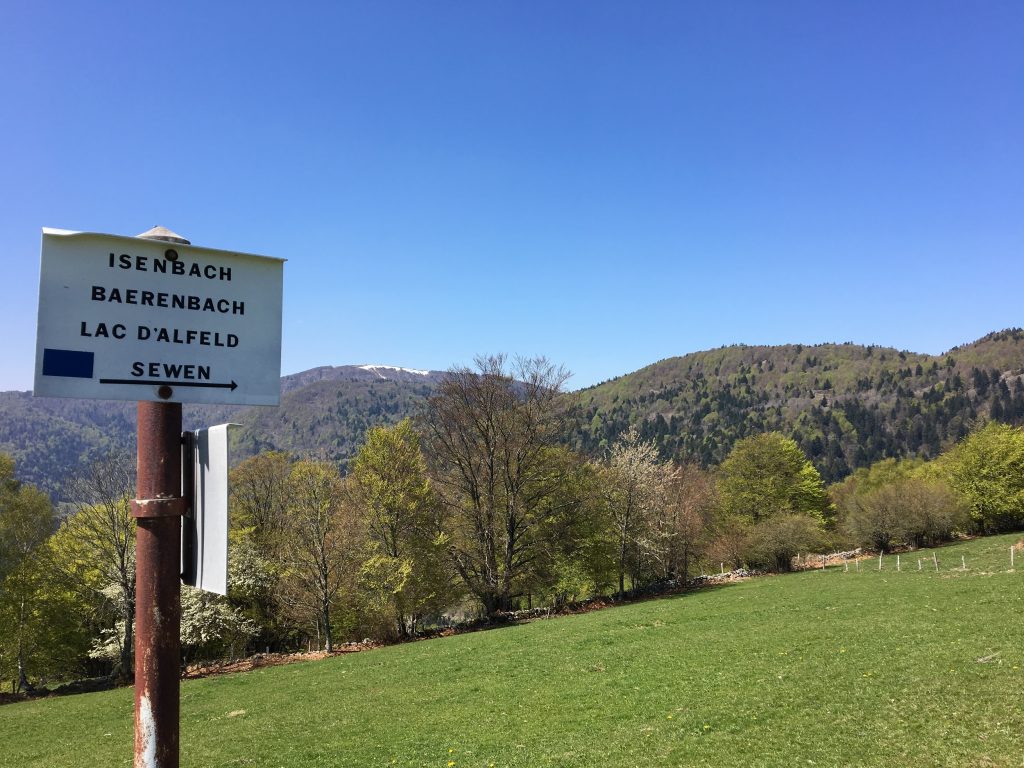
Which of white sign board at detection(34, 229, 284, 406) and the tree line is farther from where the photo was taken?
the tree line

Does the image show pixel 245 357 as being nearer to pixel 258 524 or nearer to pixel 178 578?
pixel 178 578

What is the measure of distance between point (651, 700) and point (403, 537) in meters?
24.7

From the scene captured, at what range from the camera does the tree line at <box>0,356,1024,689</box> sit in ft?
110

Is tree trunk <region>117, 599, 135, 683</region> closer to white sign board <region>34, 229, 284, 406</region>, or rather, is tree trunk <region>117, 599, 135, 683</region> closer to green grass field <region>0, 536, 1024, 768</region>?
green grass field <region>0, 536, 1024, 768</region>

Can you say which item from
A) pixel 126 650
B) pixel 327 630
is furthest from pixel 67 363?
pixel 126 650

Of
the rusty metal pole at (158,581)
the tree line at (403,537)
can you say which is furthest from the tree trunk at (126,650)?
the rusty metal pole at (158,581)

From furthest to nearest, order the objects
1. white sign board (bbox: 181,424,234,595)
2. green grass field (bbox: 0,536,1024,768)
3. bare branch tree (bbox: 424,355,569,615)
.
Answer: bare branch tree (bbox: 424,355,569,615)
green grass field (bbox: 0,536,1024,768)
white sign board (bbox: 181,424,234,595)

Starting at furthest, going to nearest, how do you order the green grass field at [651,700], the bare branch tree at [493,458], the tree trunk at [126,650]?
the bare branch tree at [493,458], the tree trunk at [126,650], the green grass field at [651,700]

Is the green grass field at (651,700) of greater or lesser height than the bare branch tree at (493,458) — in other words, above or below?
below

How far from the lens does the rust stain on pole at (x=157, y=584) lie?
7.79 ft

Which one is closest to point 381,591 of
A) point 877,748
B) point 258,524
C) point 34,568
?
point 258,524

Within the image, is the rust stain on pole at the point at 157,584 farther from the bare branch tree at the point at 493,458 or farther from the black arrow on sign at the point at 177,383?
the bare branch tree at the point at 493,458

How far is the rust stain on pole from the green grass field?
981 centimetres

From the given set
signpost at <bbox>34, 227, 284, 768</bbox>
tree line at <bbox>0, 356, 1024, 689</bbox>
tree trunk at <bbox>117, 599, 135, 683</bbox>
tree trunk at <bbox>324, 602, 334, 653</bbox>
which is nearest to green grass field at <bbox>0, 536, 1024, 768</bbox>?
tree trunk at <bbox>117, 599, 135, 683</bbox>
